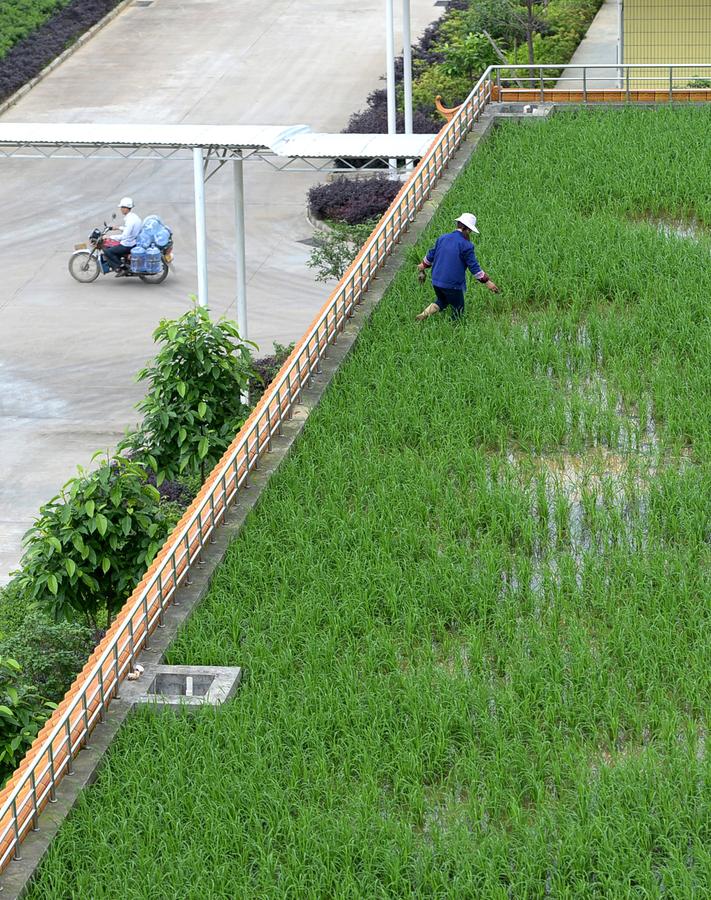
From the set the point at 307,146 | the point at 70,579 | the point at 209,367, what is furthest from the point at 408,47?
the point at 70,579

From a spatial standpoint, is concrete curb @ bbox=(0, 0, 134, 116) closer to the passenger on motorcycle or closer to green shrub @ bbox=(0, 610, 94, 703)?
the passenger on motorcycle

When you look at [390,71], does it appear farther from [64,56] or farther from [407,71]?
[64,56]

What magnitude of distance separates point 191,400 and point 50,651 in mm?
2193

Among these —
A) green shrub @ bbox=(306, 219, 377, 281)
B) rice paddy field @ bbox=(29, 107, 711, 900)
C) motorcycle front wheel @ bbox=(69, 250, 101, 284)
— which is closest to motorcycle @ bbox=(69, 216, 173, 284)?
motorcycle front wheel @ bbox=(69, 250, 101, 284)

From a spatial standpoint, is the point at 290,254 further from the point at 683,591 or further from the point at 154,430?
the point at 683,591

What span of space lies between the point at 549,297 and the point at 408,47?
42.6 ft

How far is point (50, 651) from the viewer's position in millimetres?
13453

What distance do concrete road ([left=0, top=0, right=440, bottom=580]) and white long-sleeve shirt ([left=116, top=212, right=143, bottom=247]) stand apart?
29.6 inches

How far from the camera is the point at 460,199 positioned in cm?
1858

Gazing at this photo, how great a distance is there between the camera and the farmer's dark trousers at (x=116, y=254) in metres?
25.9

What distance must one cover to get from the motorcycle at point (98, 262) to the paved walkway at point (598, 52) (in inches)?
313

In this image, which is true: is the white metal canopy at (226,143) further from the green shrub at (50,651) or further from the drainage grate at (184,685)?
the drainage grate at (184,685)

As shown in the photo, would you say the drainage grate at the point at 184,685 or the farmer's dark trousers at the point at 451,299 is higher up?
the farmer's dark trousers at the point at 451,299

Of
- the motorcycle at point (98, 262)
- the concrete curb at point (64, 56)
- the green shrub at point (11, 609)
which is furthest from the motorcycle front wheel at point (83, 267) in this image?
the green shrub at point (11, 609)
